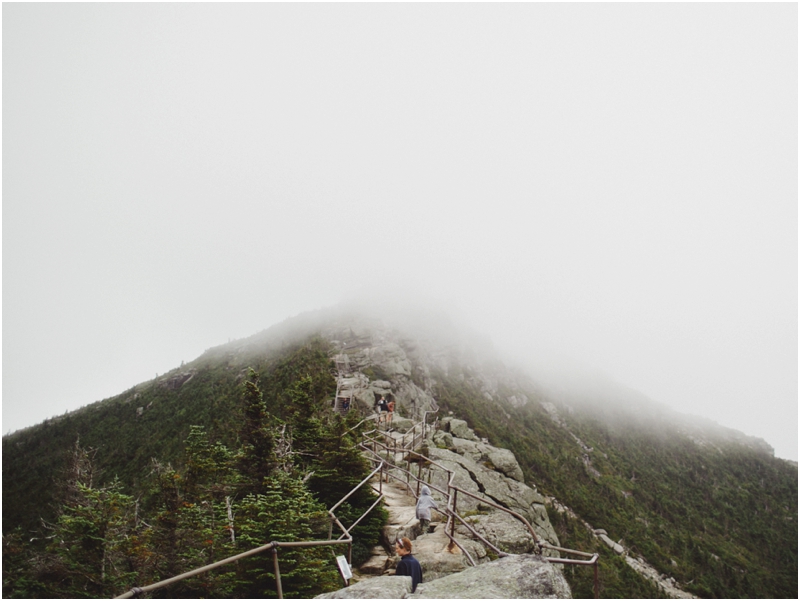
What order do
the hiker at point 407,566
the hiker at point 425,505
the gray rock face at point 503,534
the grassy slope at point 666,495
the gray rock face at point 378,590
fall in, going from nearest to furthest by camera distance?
the gray rock face at point 378,590
the hiker at point 407,566
the hiker at point 425,505
the gray rock face at point 503,534
the grassy slope at point 666,495

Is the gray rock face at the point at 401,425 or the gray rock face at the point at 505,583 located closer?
the gray rock face at the point at 505,583

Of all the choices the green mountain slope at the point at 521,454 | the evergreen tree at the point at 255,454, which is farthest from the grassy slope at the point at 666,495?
the evergreen tree at the point at 255,454

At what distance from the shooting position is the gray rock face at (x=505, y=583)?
425 centimetres

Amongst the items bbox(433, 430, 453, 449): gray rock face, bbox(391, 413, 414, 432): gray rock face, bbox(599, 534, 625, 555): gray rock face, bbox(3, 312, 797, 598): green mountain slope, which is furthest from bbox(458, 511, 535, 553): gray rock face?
bbox(599, 534, 625, 555): gray rock face

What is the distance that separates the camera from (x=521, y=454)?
55.2 metres

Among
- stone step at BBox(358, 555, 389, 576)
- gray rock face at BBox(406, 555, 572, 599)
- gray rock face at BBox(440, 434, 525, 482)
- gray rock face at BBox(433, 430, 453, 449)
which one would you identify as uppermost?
gray rock face at BBox(406, 555, 572, 599)

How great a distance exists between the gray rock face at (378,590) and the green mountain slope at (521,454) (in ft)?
54.8

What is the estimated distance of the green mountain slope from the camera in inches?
1599

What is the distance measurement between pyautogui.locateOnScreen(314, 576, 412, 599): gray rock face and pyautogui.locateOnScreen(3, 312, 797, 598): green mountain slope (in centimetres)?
1671

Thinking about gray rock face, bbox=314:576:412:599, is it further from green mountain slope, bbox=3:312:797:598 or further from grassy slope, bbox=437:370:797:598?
grassy slope, bbox=437:370:797:598

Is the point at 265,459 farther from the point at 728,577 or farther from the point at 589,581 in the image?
the point at 728,577

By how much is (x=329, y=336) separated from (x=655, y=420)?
126 m

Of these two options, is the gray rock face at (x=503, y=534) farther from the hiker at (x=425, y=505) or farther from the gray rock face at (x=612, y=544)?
→ the gray rock face at (x=612, y=544)

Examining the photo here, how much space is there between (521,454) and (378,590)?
5889 cm
